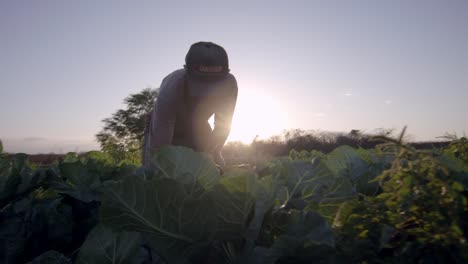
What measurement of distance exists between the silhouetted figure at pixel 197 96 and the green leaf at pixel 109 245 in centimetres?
359

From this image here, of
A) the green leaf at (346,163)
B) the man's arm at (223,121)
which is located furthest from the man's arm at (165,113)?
the green leaf at (346,163)

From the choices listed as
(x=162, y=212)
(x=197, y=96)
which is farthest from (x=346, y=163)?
(x=197, y=96)

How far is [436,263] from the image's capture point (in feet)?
2.07

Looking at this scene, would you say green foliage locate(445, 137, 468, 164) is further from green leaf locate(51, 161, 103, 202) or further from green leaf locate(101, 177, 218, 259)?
green leaf locate(51, 161, 103, 202)

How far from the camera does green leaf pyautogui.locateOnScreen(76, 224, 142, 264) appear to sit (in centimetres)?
90

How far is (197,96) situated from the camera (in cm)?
496

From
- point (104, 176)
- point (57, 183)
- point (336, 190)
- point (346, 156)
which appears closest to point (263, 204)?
point (336, 190)

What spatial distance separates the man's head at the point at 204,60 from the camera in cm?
467

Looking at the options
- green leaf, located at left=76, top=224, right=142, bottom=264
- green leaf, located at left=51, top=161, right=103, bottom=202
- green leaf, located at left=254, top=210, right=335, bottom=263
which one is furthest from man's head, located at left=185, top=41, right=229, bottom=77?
green leaf, located at left=254, top=210, right=335, bottom=263

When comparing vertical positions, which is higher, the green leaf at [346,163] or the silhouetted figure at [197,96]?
the silhouetted figure at [197,96]

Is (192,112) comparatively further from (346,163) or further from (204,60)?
(346,163)

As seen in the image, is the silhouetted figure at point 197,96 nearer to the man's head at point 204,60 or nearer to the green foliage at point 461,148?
the man's head at point 204,60

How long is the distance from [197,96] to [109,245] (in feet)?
13.5

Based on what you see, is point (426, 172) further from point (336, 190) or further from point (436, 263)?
point (336, 190)
